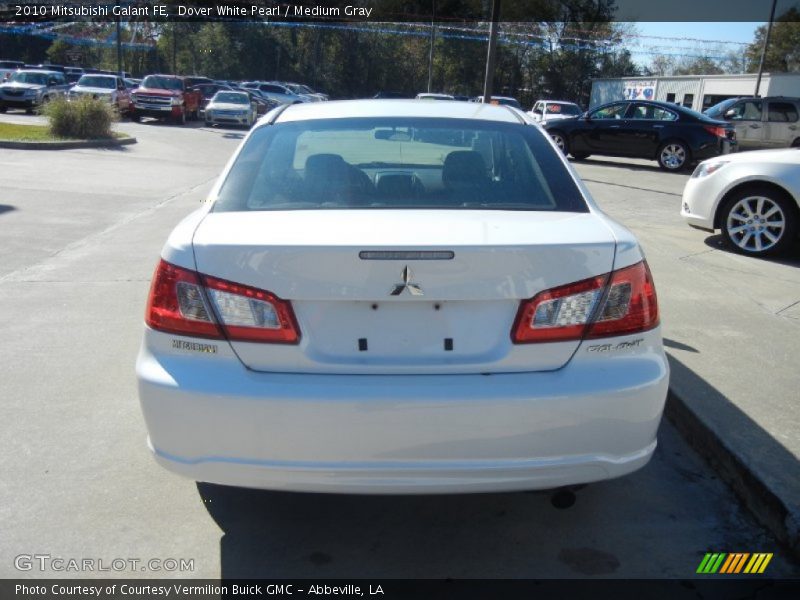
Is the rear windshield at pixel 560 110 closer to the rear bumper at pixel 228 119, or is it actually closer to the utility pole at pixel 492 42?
the rear bumper at pixel 228 119

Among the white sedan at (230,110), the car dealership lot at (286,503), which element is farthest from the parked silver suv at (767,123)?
the car dealership lot at (286,503)

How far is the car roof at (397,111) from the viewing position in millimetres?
3758

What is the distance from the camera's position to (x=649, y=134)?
1911cm

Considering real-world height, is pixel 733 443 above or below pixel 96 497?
above

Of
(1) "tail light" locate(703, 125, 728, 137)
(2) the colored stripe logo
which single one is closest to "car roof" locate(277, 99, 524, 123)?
(2) the colored stripe logo

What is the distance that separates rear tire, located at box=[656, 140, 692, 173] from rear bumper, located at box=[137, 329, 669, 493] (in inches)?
692

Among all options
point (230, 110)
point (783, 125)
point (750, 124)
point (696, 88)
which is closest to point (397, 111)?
point (750, 124)

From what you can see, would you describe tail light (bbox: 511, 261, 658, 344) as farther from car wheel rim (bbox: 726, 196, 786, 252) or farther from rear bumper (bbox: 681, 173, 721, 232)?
rear bumper (bbox: 681, 173, 721, 232)

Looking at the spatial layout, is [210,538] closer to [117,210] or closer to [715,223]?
[715,223]

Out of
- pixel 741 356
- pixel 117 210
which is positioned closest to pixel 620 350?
pixel 741 356

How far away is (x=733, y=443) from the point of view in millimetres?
3586

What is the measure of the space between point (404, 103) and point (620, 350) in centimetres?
209

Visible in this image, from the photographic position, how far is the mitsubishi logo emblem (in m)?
2.49

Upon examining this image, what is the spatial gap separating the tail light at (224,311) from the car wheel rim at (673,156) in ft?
59.4
